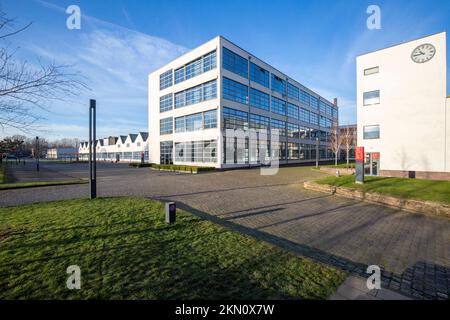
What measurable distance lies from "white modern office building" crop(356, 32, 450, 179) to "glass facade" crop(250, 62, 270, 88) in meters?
→ 17.3

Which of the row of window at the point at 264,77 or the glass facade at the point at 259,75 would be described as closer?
the row of window at the point at 264,77

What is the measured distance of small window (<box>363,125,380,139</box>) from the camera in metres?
17.8

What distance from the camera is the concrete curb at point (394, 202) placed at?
294 inches

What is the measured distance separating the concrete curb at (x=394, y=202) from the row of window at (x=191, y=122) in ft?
66.5

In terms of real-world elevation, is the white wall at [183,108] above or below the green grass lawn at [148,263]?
above

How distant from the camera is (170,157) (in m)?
36.5

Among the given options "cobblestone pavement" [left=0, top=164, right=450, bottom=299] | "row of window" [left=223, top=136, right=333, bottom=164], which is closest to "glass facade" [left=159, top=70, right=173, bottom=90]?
"row of window" [left=223, top=136, right=333, bottom=164]

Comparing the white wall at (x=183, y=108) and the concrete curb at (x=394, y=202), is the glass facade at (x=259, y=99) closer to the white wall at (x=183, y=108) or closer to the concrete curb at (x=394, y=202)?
the white wall at (x=183, y=108)

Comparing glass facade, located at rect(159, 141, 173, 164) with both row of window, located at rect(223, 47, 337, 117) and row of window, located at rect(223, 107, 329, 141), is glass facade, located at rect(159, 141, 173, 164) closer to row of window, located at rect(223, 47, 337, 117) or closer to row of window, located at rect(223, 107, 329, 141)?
row of window, located at rect(223, 107, 329, 141)

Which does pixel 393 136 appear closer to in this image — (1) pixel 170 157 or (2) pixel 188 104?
(2) pixel 188 104

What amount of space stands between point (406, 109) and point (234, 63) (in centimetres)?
2185

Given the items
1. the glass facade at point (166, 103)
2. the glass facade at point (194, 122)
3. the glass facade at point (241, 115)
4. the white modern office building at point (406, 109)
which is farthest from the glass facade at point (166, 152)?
the white modern office building at point (406, 109)

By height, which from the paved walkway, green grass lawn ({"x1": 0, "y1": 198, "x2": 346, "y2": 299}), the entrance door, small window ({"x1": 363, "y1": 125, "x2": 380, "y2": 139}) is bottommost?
the paved walkway
